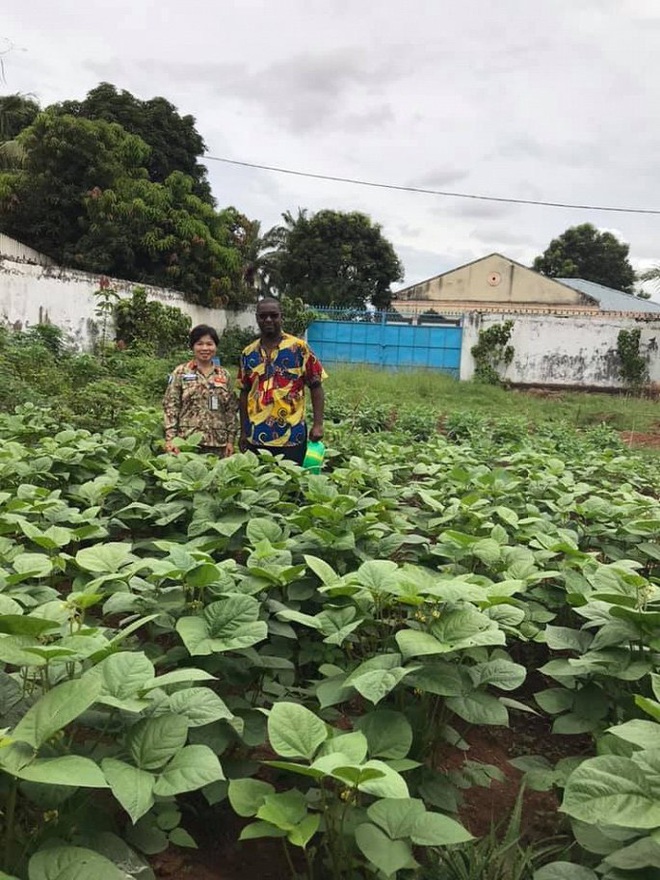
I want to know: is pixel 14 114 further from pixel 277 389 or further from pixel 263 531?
pixel 263 531

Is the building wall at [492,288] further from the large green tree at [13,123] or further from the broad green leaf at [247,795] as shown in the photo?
the broad green leaf at [247,795]

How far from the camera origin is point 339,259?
2977cm

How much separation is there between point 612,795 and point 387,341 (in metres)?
18.9

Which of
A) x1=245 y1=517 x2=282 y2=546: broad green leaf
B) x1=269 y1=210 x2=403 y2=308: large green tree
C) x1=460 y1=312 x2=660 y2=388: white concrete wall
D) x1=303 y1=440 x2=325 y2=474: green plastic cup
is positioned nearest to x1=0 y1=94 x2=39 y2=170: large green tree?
x1=269 y1=210 x2=403 y2=308: large green tree

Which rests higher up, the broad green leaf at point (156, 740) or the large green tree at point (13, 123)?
the large green tree at point (13, 123)

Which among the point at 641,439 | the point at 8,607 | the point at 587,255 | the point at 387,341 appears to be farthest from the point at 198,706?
the point at 587,255

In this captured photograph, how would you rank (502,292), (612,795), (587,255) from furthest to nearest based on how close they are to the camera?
1. (587,255)
2. (502,292)
3. (612,795)

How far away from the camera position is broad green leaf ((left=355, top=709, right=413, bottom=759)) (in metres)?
1.34

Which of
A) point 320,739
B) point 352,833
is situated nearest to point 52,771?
point 320,739

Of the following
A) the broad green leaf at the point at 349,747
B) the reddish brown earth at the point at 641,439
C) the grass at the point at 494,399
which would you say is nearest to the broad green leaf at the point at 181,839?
the broad green leaf at the point at 349,747

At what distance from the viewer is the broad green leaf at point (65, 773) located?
96 centimetres

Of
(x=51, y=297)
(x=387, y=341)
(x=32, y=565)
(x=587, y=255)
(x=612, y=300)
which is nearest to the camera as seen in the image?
(x=32, y=565)

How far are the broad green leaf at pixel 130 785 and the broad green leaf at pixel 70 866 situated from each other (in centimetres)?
7

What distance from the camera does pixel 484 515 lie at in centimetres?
266
